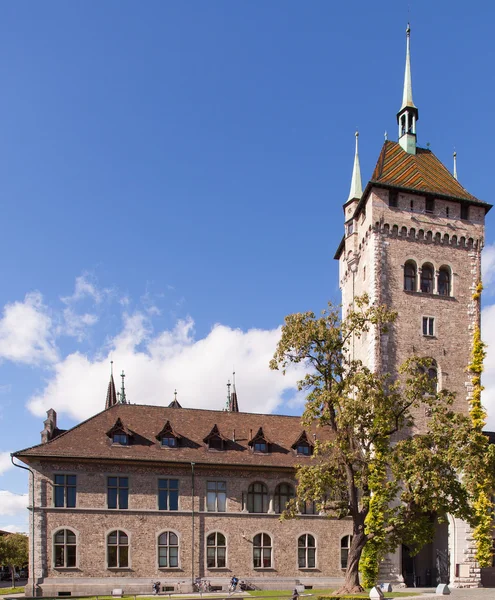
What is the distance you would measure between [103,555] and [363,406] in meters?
17.8

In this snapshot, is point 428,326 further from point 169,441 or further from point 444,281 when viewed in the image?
point 169,441

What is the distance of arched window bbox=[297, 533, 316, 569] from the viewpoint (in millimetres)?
38531

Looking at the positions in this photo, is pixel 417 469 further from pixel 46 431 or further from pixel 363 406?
pixel 46 431

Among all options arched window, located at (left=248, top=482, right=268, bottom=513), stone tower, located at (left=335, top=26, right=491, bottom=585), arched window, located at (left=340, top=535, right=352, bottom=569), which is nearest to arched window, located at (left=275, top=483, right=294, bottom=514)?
arched window, located at (left=248, top=482, right=268, bottom=513)

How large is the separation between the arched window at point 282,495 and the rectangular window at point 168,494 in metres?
6.25

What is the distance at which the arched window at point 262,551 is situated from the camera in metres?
37.9

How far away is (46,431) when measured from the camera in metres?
39.6

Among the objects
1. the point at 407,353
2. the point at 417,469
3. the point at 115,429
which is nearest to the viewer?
the point at 417,469

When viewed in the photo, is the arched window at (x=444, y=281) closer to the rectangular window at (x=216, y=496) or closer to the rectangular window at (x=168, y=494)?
the rectangular window at (x=216, y=496)

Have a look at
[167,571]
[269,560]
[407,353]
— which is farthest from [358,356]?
[167,571]

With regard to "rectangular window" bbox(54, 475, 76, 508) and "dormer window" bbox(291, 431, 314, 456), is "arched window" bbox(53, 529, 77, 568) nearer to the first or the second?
"rectangular window" bbox(54, 475, 76, 508)

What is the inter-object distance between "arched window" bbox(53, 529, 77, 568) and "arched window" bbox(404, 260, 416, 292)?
1028 inches

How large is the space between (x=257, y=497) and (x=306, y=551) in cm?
441

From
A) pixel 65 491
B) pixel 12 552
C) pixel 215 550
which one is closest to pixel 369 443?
pixel 215 550
